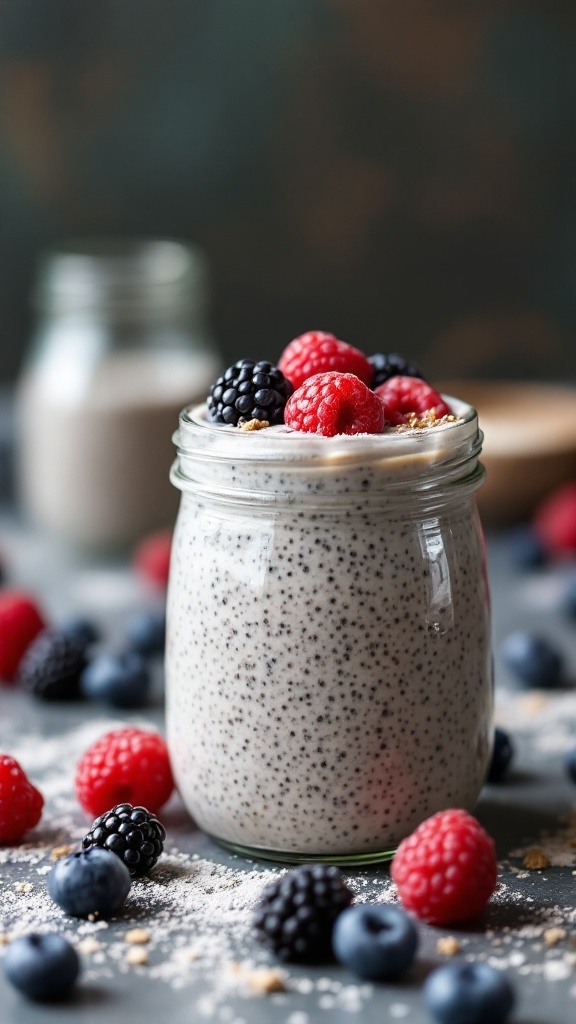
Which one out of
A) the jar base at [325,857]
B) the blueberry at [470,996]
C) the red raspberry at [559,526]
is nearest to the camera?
the blueberry at [470,996]

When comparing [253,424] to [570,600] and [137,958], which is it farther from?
[570,600]

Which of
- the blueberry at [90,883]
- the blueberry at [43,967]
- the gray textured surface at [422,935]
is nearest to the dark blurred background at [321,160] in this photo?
the gray textured surface at [422,935]

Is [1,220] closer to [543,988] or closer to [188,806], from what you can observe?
[188,806]

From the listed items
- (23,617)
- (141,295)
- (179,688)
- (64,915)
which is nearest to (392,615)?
(179,688)

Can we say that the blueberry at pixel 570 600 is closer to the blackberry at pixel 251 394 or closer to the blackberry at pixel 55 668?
the blackberry at pixel 55 668

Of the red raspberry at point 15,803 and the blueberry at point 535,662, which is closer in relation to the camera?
the red raspberry at point 15,803

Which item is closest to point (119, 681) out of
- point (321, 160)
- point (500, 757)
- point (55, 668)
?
point (55, 668)

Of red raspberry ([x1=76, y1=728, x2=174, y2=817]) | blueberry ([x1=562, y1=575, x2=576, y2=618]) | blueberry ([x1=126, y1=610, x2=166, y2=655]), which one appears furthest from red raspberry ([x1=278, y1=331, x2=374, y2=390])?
blueberry ([x1=562, y1=575, x2=576, y2=618])
